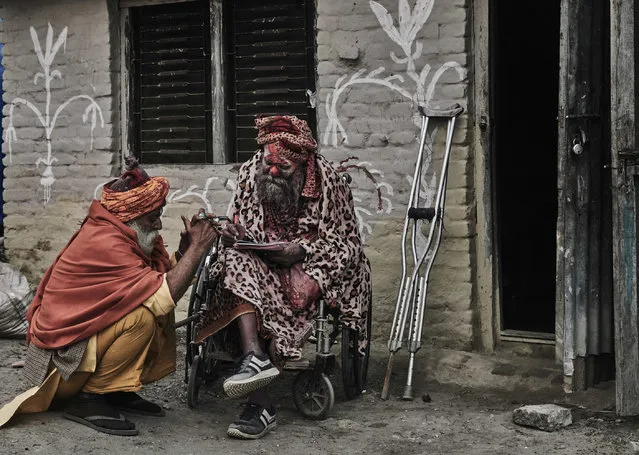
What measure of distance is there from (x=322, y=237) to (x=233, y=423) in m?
1.17

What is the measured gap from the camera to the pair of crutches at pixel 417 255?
20.2 ft

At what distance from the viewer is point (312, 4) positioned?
720cm

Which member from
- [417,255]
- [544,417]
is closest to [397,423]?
[544,417]

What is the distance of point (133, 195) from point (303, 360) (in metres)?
1.26

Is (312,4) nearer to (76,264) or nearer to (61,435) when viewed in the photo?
(76,264)

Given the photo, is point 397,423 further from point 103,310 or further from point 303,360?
point 103,310

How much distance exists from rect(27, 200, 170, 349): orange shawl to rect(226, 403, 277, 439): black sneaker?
2.60 feet

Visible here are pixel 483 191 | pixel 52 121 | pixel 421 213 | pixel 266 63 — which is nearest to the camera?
pixel 421 213

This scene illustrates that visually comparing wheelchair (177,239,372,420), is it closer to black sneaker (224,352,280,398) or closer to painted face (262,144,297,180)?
black sneaker (224,352,280,398)

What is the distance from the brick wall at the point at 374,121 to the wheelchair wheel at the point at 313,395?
55.3 inches

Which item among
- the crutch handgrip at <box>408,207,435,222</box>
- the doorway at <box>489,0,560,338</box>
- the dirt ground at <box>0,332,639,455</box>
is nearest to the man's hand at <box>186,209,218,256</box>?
the dirt ground at <box>0,332,639,455</box>

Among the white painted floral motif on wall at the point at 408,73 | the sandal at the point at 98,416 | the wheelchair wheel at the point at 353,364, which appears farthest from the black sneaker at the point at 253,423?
the white painted floral motif on wall at the point at 408,73

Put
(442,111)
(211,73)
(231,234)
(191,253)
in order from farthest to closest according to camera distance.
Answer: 1. (211,73)
2. (442,111)
3. (231,234)
4. (191,253)

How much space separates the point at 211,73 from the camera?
25.0 ft
